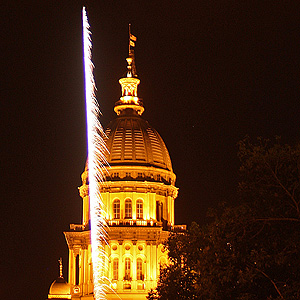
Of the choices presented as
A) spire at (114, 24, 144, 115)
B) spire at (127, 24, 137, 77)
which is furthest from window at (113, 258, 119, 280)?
spire at (127, 24, 137, 77)

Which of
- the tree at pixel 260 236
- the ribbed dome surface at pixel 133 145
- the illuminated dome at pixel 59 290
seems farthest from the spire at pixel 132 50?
the tree at pixel 260 236

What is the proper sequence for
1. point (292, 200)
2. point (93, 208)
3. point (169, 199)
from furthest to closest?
point (169, 199) < point (93, 208) < point (292, 200)

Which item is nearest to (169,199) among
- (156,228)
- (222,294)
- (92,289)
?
(156,228)

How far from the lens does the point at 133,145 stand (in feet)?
451

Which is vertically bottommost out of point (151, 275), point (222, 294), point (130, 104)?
point (222, 294)

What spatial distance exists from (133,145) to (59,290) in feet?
72.3

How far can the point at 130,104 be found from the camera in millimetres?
139375

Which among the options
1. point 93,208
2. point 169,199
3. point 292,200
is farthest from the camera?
point 169,199

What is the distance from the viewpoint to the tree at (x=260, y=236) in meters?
49.0

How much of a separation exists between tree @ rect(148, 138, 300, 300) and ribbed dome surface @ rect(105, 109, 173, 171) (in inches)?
3358

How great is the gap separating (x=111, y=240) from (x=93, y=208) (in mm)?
7034

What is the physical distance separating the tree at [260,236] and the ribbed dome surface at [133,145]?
85301mm

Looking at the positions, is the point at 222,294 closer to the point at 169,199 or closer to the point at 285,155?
the point at 285,155

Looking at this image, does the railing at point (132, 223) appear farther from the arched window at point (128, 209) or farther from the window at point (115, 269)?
the window at point (115, 269)
